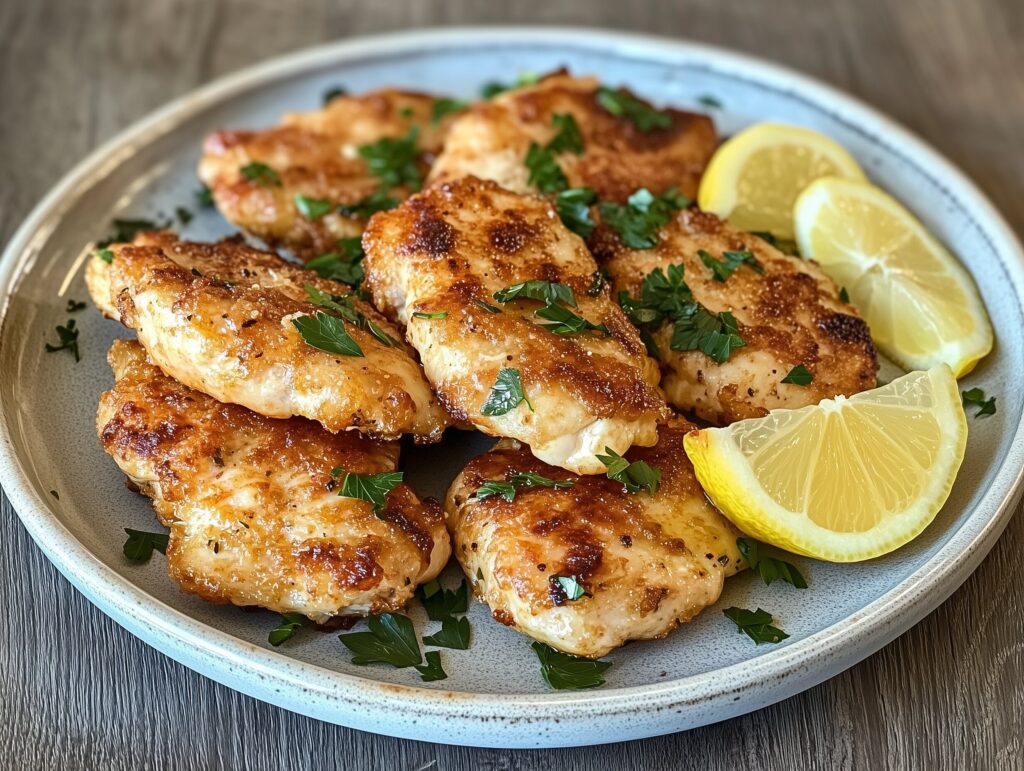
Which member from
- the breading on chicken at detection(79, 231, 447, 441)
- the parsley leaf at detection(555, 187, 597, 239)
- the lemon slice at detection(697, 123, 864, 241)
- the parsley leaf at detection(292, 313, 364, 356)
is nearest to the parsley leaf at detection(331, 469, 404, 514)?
the breading on chicken at detection(79, 231, 447, 441)

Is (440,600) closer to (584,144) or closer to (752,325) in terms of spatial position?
(752,325)

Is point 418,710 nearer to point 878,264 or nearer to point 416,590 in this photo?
point 416,590

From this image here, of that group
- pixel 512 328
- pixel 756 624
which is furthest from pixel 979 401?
pixel 512 328

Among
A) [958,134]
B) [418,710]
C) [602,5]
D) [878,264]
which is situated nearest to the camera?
A: [418,710]

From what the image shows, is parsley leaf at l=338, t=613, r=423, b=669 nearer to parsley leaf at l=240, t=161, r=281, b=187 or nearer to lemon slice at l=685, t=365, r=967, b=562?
lemon slice at l=685, t=365, r=967, b=562

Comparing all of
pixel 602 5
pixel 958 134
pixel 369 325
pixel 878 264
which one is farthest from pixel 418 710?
pixel 602 5

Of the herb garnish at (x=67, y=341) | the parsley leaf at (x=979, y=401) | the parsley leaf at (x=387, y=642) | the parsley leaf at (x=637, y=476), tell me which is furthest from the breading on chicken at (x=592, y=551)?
the herb garnish at (x=67, y=341)
